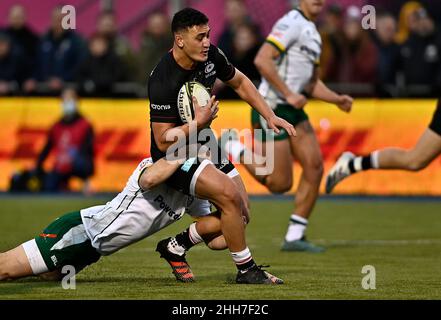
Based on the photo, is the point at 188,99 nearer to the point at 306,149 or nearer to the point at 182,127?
the point at 182,127

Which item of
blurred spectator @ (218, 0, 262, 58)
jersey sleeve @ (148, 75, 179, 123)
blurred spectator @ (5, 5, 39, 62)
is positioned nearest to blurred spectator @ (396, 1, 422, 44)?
blurred spectator @ (218, 0, 262, 58)

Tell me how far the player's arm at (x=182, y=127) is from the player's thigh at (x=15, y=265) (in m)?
1.36

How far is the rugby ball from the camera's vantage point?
345 inches

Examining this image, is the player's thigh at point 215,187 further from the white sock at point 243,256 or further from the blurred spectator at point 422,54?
the blurred spectator at point 422,54

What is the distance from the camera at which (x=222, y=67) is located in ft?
30.4

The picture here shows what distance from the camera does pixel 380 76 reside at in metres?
20.1

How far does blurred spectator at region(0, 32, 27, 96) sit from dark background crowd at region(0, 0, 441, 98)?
0.06 ft

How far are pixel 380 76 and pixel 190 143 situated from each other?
1182cm

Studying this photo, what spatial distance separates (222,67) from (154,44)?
11.2 meters

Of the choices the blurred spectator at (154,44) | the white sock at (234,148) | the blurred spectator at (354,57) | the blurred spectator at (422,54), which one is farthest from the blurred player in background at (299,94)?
the blurred spectator at (154,44)

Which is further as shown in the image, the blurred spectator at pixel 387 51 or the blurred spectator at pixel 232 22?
the blurred spectator at pixel 387 51

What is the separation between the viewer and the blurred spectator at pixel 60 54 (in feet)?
67.9

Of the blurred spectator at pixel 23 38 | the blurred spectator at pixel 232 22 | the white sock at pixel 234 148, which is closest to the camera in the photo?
the white sock at pixel 234 148

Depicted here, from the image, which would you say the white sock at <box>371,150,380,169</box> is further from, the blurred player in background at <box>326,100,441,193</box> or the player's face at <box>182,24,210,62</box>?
the player's face at <box>182,24,210,62</box>
